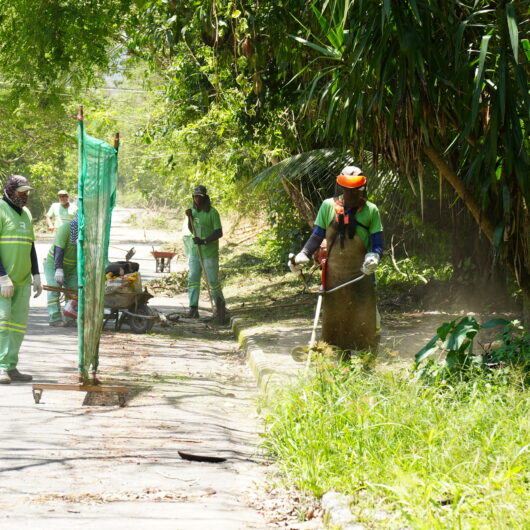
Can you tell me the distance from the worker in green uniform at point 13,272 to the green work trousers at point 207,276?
6.49 m

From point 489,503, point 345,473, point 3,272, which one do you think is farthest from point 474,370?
point 3,272

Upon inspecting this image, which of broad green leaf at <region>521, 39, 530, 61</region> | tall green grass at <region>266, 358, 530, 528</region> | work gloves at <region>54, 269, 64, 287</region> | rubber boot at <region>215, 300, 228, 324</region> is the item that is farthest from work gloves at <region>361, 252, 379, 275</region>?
rubber boot at <region>215, 300, 228, 324</region>

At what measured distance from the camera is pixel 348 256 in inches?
340

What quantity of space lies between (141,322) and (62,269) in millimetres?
1417

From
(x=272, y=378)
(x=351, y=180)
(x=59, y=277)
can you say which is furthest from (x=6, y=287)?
(x=59, y=277)

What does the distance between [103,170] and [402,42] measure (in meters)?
2.82

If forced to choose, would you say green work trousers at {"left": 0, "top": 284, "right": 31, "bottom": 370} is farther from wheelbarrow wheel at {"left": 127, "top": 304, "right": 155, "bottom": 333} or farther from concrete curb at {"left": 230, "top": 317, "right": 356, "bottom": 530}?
wheelbarrow wheel at {"left": 127, "top": 304, "right": 155, "bottom": 333}

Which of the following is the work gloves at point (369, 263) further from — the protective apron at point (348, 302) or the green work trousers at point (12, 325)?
the green work trousers at point (12, 325)

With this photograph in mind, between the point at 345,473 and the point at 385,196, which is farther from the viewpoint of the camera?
the point at 385,196

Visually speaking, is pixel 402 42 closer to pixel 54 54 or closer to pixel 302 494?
pixel 302 494

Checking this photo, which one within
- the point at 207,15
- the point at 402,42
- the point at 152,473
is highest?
the point at 207,15

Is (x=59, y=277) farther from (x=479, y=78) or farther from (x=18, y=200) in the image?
(x=479, y=78)

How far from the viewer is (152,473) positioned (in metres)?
6.19

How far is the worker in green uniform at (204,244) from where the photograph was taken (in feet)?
53.1
